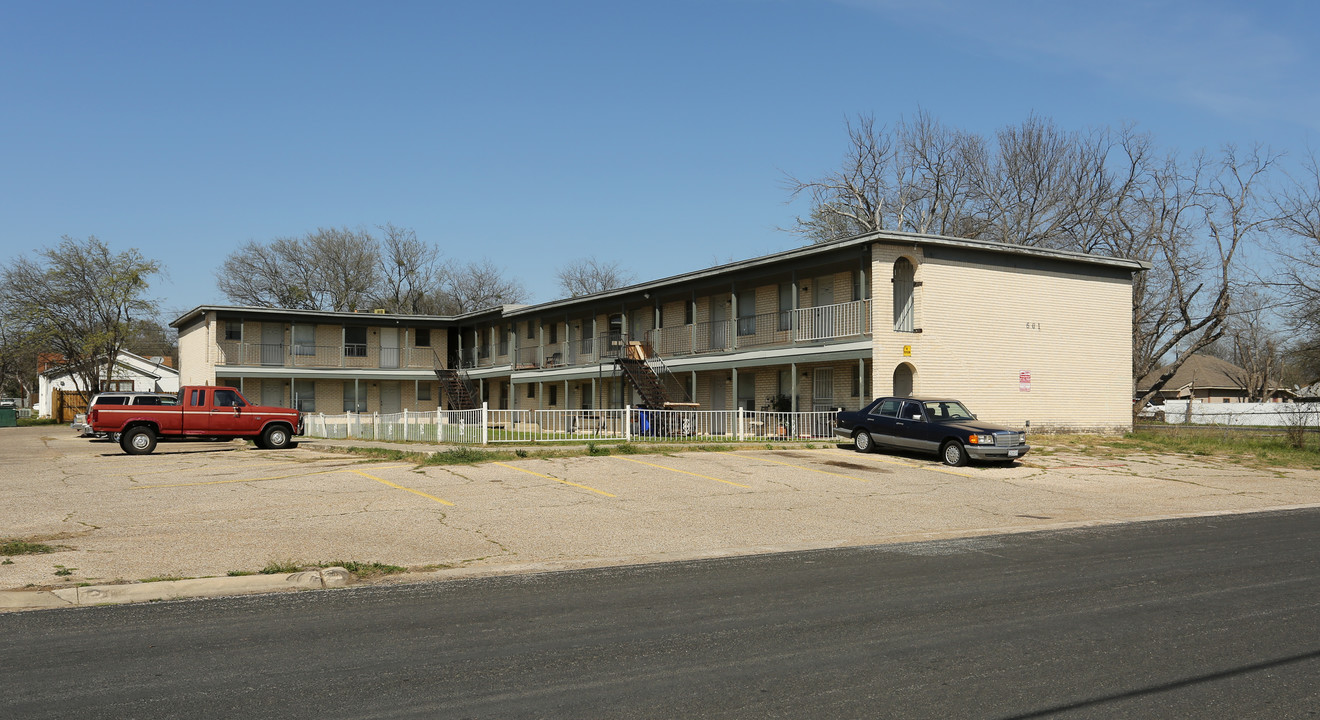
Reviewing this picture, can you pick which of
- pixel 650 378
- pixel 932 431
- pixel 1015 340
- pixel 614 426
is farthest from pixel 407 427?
pixel 1015 340

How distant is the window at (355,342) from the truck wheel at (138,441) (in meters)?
25.5

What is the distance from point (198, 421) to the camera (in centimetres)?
2631

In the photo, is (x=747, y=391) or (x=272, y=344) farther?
(x=272, y=344)

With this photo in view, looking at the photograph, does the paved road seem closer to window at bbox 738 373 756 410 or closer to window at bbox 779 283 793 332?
window at bbox 779 283 793 332

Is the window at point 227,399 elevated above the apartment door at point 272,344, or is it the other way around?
the apartment door at point 272,344

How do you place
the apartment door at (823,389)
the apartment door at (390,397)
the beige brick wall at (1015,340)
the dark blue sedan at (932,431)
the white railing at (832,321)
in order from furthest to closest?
1. the apartment door at (390,397)
2. the apartment door at (823,389)
3. the white railing at (832,321)
4. the beige brick wall at (1015,340)
5. the dark blue sedan at (932,431)

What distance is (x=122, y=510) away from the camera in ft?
44.9

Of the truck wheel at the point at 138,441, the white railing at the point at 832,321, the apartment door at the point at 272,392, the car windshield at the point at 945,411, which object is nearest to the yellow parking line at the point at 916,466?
the car windshield at the point at 945,411

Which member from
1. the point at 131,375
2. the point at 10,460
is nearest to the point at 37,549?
the point at 10,460

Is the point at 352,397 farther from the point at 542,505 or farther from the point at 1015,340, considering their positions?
the point at 542,505

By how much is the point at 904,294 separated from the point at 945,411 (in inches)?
272

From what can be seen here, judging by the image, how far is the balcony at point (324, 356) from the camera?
156ft

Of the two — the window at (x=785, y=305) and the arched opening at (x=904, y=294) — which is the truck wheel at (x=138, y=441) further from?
the arched opening at (x=904, y=294)

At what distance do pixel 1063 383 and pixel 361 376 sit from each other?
3471 centimetres
